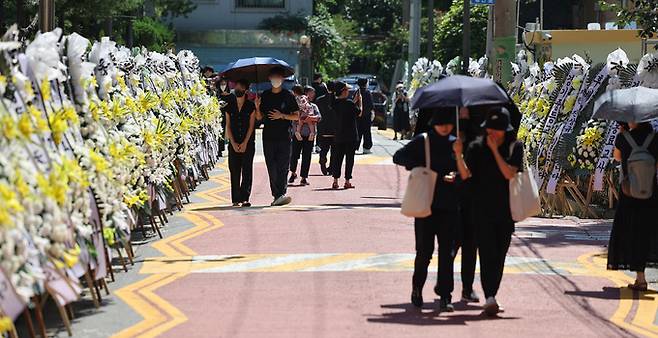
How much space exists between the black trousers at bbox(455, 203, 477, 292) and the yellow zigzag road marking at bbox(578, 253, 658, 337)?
1.21 metres

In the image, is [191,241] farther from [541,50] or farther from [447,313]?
[541,50]

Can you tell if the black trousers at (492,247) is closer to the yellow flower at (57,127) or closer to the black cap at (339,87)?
the yellow flower at (57,127)

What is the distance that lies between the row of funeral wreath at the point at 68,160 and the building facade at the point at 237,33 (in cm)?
4026

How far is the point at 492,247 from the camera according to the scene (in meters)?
11.0

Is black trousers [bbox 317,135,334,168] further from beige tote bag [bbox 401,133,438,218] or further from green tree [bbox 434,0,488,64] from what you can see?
green tree [bbox 434,0,488,64]

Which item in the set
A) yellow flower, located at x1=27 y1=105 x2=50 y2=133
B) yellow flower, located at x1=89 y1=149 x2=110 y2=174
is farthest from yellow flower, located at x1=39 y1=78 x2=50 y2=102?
yellow flower, located at x1=89 y1=149 x2=110 y2=174

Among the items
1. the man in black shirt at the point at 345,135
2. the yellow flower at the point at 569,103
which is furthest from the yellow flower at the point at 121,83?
the man in black shirt at the point at 345,135

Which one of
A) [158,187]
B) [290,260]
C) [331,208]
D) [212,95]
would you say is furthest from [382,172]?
[290,260]

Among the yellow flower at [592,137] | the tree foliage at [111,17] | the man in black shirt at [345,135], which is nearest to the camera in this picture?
the yellow flower at [592,137]

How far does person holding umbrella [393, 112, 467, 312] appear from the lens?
35.8 ft

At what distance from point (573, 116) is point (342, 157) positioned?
5.14 meters

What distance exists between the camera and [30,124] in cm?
896

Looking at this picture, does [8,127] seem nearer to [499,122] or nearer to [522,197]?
[499,122]

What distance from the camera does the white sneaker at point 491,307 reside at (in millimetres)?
10664
